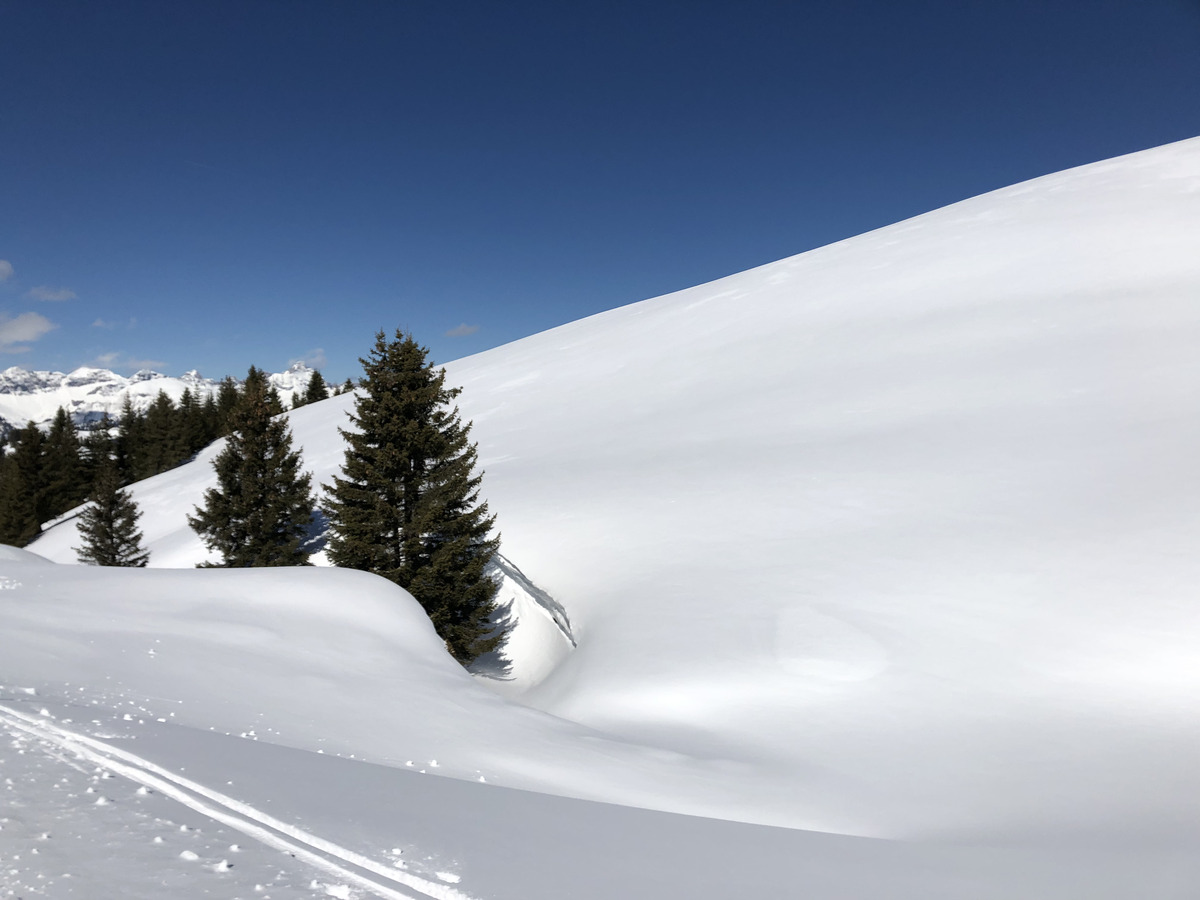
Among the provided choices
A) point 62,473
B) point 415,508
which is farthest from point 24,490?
point 415,508

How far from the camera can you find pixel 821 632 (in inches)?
399

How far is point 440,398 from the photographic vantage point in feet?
49.3

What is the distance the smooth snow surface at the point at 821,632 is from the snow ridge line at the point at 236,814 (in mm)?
120

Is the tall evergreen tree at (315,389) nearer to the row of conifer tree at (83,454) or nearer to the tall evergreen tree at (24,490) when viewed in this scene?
the row of conifer tree at (83,454)

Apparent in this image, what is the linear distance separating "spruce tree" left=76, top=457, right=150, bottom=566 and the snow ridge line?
28.5 meters

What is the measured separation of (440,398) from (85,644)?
391 inches

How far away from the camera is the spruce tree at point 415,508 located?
540 inches

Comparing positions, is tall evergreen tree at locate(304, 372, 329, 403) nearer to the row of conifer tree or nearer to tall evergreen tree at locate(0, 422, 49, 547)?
the row of conifer tree

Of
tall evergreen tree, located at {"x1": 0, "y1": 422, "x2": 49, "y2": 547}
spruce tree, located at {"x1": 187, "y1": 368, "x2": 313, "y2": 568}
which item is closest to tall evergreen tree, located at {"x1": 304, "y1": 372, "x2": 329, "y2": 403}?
tall evergreen tree, located at {"x1": 0, "y1": 422, "x2": 49, "y2": 547}

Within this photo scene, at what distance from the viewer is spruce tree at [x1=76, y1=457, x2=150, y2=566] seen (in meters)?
27.2

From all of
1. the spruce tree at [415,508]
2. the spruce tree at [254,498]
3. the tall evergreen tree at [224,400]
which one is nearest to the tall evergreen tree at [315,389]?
the tall evergreen tree at [224,400]

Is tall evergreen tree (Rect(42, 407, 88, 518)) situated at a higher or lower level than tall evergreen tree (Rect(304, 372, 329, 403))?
lower

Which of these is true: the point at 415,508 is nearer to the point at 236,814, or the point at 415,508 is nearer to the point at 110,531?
the point at 236,814

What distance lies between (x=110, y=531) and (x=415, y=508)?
22773mm
